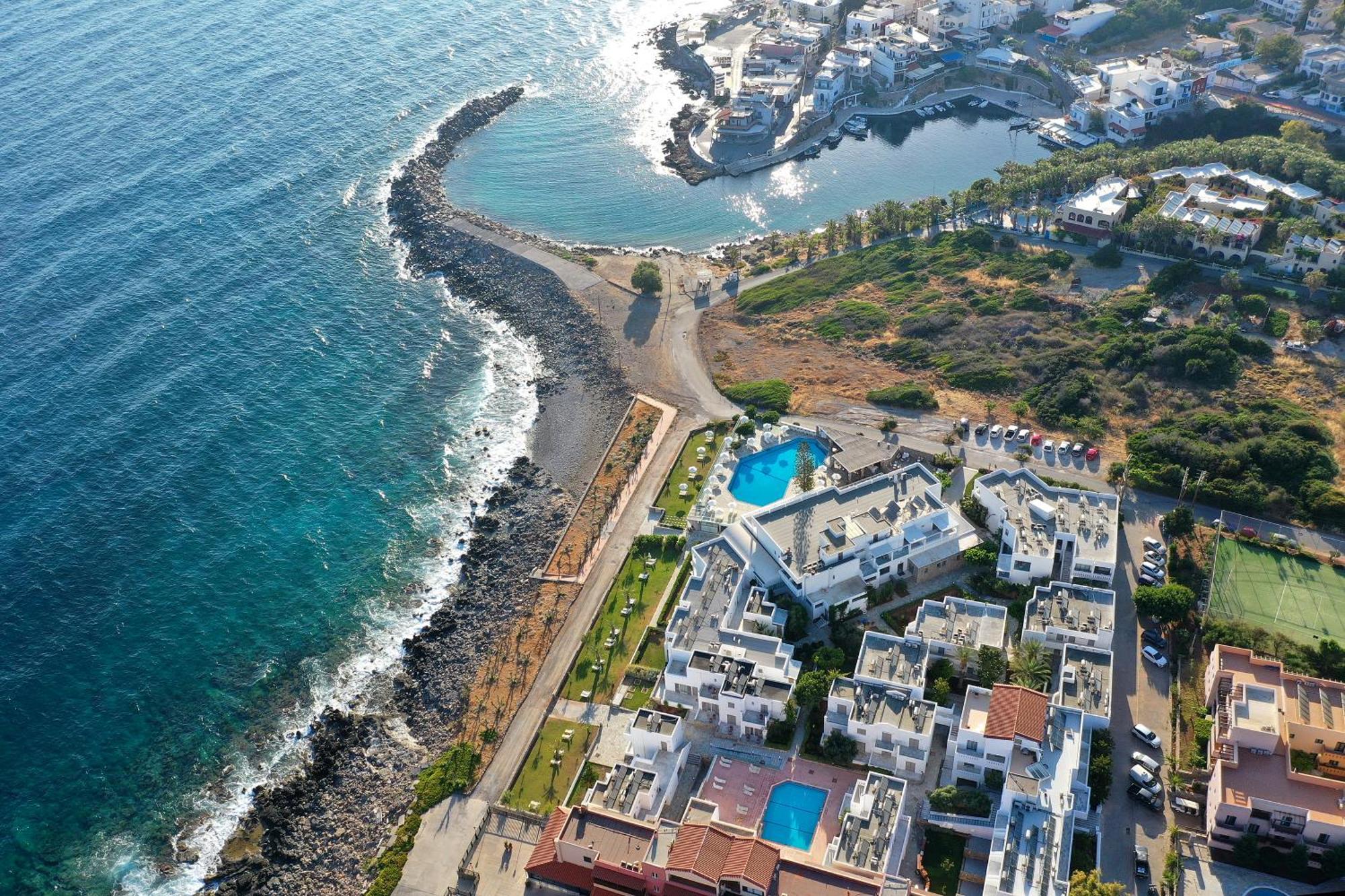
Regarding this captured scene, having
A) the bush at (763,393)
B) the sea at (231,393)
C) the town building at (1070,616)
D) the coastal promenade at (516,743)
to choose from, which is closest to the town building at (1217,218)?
the sea at (231,393)

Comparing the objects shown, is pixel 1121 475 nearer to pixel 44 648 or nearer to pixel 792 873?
pixel 792 873

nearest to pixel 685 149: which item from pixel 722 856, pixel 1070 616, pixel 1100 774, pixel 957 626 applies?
pixel 957 626

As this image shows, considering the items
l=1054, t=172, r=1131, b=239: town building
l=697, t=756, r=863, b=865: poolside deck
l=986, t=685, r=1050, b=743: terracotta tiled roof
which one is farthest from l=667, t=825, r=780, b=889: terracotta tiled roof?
l=1054, t=172, r=1131, b=239: town building

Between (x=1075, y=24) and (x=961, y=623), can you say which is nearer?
(x=961, y=623)

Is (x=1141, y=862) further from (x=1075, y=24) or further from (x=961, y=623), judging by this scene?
(x=1075, y=24)

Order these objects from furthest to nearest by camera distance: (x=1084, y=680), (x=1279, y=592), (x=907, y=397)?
(x=907, y=397), (x=1279, y=592), (x=1084, y=680)

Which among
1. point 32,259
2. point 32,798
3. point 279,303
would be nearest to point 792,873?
point 32,798
